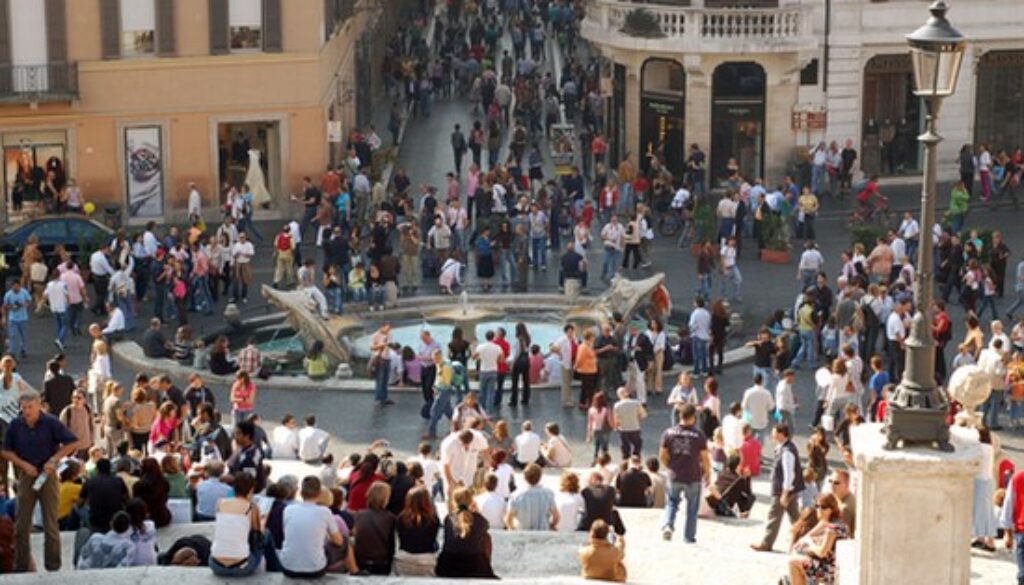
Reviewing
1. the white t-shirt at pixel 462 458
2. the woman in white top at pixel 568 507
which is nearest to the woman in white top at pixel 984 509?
the woman in white top at pixel 568 507

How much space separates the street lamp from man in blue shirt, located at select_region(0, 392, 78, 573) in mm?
7740

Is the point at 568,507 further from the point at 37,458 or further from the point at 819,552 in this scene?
the point at 37,458

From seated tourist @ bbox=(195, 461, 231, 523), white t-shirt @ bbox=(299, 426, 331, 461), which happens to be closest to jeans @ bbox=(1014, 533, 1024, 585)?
seated tourist @ bbox=(195, 461, 231, 523)

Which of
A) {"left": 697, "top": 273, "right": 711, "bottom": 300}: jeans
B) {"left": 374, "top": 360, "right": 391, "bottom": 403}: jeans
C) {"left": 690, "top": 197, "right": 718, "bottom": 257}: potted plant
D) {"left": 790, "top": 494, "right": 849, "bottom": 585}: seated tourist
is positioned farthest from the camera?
{"left": 690, "top": 197, "right": 718, "bottom": 257}: potted plant

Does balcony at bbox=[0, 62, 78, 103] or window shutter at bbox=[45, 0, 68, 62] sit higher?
window shutter at bbox=[45, 0, 68, 62]

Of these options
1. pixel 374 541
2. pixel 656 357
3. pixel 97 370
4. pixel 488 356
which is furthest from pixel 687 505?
pixel 97 370

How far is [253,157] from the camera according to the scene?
47375mm

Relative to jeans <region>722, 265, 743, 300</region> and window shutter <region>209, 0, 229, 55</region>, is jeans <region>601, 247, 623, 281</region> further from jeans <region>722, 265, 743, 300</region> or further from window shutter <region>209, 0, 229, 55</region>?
window shutter <region>209, 0, 229, 55</region>

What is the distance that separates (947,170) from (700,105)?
658cm

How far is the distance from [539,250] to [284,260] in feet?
16.9

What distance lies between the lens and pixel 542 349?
36.2 meters

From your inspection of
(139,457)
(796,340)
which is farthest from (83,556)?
(796,340)

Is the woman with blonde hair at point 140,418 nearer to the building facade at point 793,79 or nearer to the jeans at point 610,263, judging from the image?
the jeans at point 610,263

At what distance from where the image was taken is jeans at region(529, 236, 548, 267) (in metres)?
42.1
